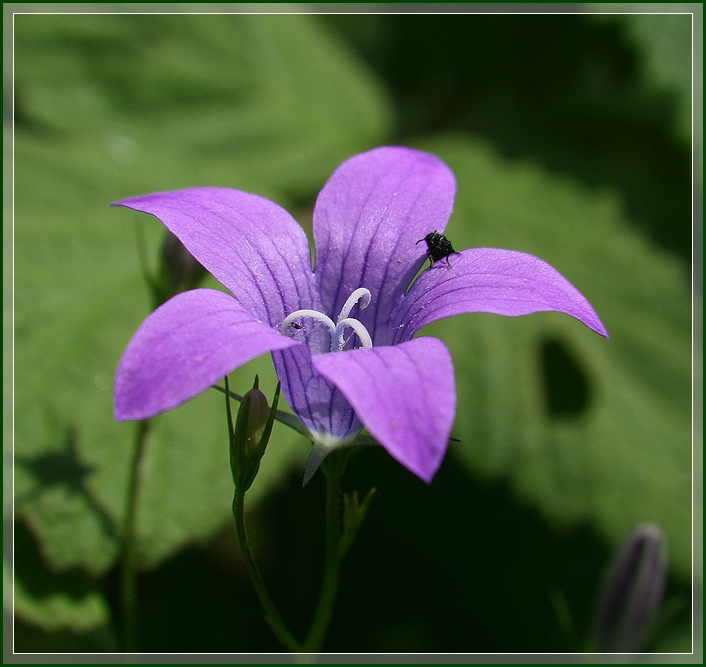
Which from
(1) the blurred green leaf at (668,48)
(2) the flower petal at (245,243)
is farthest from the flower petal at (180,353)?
(1) the blurred green leaf at (668,48)

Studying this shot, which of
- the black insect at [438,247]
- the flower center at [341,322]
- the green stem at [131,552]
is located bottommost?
the green stem at [131,552]

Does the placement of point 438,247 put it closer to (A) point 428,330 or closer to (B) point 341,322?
(B) point 341,322

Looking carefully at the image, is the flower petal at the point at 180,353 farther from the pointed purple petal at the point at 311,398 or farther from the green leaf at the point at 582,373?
the green leaf at the point at 582,373

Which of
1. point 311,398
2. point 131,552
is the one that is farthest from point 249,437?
point 131,552

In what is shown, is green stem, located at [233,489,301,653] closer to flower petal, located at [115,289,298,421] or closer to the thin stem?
the thin stem

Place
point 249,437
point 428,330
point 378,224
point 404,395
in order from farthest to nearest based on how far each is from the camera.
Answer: point 428,330 → point 378,224 → point 249,437 → point 404,395
